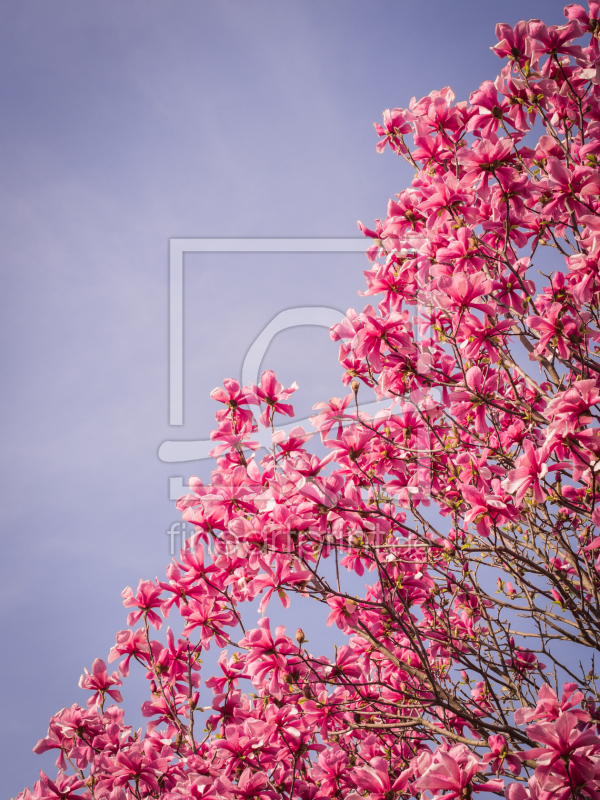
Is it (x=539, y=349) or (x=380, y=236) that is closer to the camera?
(x=539, y=349)

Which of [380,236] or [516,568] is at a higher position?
[380,236]

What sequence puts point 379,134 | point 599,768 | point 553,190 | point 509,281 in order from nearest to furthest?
point 599,768, point 553,190, point 509,281, point 379,134

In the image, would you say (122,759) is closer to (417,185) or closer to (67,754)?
(67,754)

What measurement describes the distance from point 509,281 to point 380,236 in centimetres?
109

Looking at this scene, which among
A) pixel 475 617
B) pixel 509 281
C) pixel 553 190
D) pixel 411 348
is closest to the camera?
pixel 411 348

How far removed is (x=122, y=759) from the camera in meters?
3.45

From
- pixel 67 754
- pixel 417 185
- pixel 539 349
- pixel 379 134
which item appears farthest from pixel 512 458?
pixel 67 754

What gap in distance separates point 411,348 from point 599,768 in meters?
2.13

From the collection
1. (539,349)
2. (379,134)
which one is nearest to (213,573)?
(539,349)

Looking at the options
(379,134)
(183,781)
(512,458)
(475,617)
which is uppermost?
(379,134)

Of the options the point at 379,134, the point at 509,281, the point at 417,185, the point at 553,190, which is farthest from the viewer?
the point at 379,134

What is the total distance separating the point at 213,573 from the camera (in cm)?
312

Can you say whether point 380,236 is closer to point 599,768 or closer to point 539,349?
point 539,349

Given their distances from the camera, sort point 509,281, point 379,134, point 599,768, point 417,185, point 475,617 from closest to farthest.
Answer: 1. point 599,768
2. point 509,281
3. point 417,185
4. point 379,134
5. point 475,617
